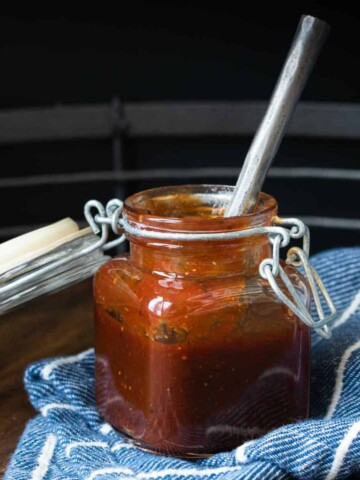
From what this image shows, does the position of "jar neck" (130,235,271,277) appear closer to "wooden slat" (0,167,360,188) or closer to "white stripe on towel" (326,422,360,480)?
"white stripe on towel" (326,422,360,480)

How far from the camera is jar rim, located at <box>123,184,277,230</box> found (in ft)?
1.49

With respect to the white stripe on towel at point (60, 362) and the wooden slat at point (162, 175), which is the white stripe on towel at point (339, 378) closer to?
the white stripe on towel at point (60, 362)

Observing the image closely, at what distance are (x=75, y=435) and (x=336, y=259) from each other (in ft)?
0.98

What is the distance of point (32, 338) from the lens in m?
0.66

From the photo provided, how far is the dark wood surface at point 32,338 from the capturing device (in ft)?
1.80

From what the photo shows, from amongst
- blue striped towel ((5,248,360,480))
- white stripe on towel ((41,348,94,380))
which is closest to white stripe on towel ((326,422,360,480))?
blue striped towel ((5,248,360,480))

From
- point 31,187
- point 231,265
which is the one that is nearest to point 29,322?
point 231,265

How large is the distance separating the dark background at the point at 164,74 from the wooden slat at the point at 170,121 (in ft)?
0.44

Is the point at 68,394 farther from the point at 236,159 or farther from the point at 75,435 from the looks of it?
the point at 236,159

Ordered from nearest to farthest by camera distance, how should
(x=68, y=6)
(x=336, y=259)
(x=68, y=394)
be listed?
(x=68, y=394), (x=336, y=259), (x=68, y=6)

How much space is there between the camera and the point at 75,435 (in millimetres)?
510

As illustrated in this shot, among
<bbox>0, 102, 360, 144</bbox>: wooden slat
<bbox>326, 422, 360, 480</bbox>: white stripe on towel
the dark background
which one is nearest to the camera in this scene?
<bbox>326, 422, 360, 480</bbox>: white stripe on towel

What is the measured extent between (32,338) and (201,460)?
0.79 ft

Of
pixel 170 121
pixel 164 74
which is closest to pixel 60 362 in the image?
pixel 170 121
